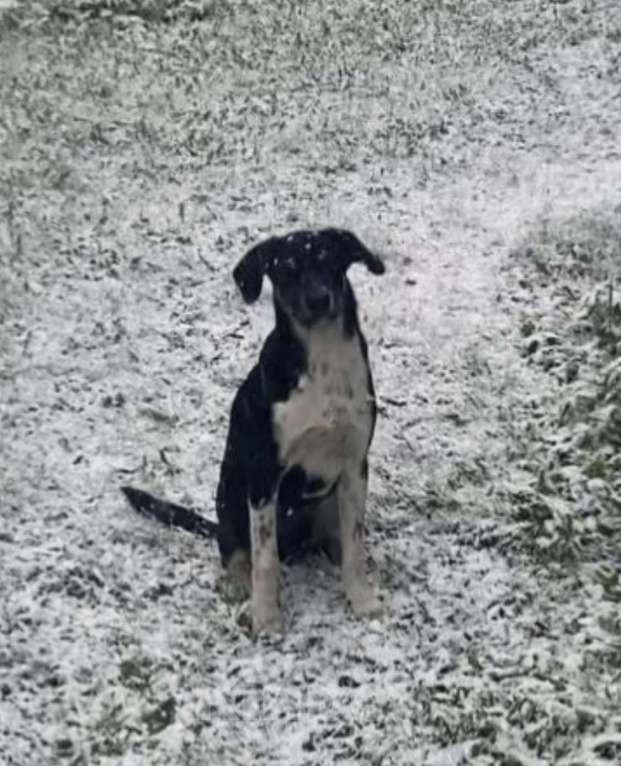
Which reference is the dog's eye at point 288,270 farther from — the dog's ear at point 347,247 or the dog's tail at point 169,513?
the dog's tail at point 169,513

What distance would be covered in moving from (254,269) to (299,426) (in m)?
0.79

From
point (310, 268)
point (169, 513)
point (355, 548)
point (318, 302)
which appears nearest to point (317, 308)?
point (318, 302)

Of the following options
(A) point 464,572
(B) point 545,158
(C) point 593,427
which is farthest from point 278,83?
(A) point 464,572

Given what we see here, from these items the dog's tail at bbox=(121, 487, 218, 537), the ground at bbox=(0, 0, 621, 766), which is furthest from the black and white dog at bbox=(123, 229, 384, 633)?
the dog's tail at bbox=(121, 487, 218, 537)

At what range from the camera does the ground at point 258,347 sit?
6.12 metres

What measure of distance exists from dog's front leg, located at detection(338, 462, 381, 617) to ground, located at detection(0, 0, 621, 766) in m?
0.09

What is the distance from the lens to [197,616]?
22.2ft

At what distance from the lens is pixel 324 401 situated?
20.3 feet

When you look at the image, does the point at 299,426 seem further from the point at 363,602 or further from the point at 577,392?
the point at 577,392

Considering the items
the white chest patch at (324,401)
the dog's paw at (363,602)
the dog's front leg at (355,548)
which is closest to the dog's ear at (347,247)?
the white chest patch at (324,401)

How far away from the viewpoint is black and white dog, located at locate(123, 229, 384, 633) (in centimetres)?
617

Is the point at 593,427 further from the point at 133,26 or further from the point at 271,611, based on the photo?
the point at 133,26

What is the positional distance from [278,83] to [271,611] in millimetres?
8051

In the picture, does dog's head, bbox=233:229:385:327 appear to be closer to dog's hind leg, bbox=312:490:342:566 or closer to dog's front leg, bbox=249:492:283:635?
dog's front leg, bbox=249:492:283:635
